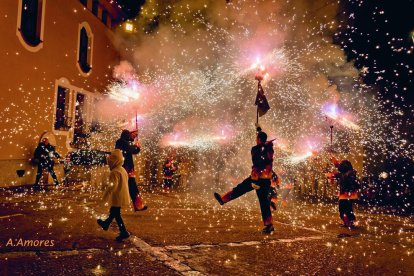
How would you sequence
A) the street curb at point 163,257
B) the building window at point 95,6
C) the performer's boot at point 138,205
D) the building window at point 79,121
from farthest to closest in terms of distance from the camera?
the building window at point 95,6 → the building window at point 79,121 → the performer's boot at point 138,205 → the street curb at point 163,257

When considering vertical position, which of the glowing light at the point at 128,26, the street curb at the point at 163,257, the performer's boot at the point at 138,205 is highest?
the glowing light at the point at 128,26

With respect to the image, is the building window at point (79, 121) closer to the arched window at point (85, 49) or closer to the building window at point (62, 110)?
the building window at point (62, 110)

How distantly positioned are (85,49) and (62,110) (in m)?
3.00

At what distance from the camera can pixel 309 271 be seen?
3.55 m

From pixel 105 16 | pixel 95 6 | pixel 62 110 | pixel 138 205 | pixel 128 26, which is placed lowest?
pixel 138 205

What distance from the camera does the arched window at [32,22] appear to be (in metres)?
10.4

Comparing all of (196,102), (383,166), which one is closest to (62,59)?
(196,102)

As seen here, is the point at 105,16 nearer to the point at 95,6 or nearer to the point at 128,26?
the point at 95,6

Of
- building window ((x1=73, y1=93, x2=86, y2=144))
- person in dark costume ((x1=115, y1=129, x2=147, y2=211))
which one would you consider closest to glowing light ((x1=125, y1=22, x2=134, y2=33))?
building window ((x1=73, y1=93, x2=86, y2=144))

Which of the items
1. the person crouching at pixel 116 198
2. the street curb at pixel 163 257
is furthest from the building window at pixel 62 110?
the street curb at pixel 163 257

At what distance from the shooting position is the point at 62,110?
41.8ft

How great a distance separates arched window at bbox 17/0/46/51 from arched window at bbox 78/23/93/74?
8.21ft

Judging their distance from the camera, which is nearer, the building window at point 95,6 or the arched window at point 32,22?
the arched window at point 32,22

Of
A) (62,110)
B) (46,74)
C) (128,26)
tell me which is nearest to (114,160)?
(46,74)
